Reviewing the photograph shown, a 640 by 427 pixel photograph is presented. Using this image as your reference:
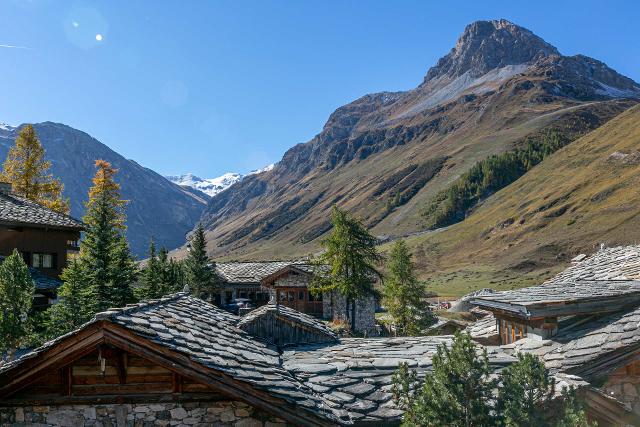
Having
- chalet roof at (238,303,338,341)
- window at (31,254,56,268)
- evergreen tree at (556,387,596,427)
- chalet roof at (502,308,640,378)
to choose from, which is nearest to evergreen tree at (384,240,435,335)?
chalet roof at (238,303,338,341)

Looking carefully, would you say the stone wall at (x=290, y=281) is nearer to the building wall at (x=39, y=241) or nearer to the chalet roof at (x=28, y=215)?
the building wall at (x=39, y=241)

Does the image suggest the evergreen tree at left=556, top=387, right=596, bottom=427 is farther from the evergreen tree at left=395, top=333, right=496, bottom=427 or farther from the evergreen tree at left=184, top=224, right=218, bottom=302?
the evergreen tree at left=184, top=224, right=218, bottom=302

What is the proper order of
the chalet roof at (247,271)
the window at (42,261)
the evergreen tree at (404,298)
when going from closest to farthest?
1. the window at (42,261)
2. the evergreen tree at (404,298)
3. the chalet roof at (247,271)

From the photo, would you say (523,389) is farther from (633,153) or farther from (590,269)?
(633,153)

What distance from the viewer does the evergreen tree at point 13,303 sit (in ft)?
51.6

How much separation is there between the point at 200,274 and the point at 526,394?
44067mm

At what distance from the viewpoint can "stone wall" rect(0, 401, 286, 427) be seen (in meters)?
7.84

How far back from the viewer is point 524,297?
1227 cm

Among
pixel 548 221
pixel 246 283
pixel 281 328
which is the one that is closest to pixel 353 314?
pixel 246 283

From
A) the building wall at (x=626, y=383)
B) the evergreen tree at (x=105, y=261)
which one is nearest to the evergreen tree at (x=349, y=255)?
the evergreen tree at (x=105, y=261)

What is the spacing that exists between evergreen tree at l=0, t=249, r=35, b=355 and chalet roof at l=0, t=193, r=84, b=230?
13.6 m

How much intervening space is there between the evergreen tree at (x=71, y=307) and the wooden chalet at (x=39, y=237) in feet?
15.1

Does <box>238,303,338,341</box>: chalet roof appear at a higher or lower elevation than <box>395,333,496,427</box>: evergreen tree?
higher

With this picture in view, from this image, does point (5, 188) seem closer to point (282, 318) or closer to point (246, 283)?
point (246, 283)
